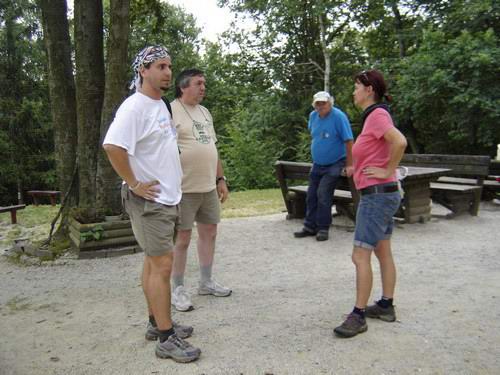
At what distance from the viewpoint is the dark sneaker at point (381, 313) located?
11.8 ft

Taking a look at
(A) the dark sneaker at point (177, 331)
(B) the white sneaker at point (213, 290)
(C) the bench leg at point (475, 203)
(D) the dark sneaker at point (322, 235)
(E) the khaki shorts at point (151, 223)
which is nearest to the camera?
(E) the khaki shorts at point (151, 223)

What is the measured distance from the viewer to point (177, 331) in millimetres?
3463

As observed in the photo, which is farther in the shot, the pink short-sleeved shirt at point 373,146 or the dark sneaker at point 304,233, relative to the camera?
the dark sneaker at point 304,233

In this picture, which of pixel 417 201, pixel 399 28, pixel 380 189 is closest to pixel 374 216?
pixel 380 189

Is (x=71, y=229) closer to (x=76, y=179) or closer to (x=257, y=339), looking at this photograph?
(x=76, y=179)

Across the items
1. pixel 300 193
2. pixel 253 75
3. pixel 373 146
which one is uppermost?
pixel 253 75

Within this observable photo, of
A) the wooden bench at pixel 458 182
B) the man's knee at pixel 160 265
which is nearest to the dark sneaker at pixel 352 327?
the man's knee at pixel 160 265

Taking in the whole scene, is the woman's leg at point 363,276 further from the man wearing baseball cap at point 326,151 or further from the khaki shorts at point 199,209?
the man wearing baseball cap at point 326,151

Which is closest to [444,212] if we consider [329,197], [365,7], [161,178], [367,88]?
[329,197]

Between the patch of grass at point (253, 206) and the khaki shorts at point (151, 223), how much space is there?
565 centimetres

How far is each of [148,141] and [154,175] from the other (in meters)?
0.21

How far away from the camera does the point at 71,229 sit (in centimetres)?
644

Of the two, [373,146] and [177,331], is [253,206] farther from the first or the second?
[373,146]

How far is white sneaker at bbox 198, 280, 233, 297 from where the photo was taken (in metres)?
4.36
